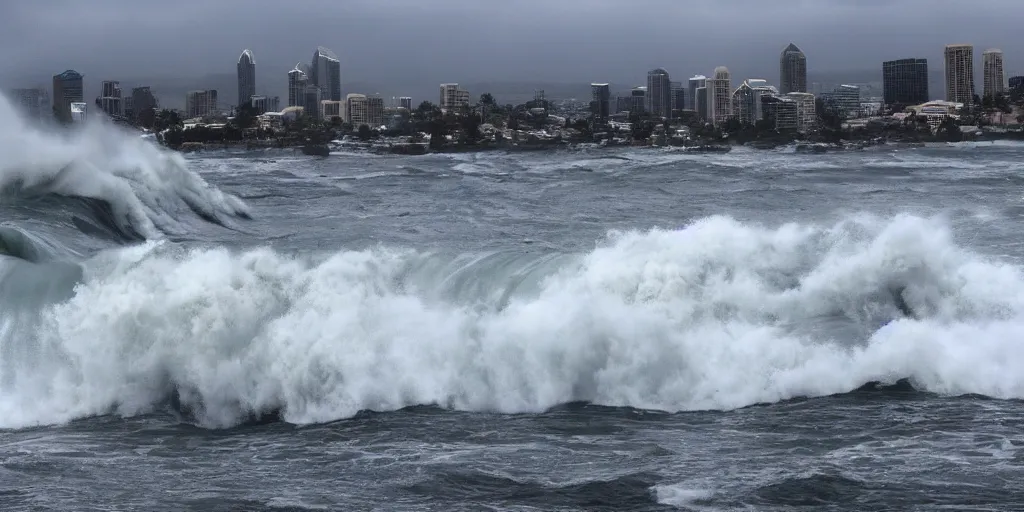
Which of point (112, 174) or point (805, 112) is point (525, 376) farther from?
point (805, 112)

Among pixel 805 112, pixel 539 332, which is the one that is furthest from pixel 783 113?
pixel 539 332

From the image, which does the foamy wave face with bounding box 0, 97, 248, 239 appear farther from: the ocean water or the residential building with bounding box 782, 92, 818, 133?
the residential building with bounding box 782, 92, 818, 133

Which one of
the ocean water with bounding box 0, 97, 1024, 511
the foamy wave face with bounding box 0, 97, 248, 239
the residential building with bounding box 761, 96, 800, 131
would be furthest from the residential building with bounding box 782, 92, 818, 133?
the ocean water with bounding box 0, 97, 1024, 511

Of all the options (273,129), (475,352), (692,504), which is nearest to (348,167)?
(273,129)

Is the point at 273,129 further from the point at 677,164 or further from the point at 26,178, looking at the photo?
the point at 26,178

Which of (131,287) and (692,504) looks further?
(131,287)

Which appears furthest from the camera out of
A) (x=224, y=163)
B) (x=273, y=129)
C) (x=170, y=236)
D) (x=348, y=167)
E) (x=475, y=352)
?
(x=273, y=129)

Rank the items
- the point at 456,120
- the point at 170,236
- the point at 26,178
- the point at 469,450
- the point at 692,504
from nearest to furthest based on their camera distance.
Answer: the point at 692,504 < the point at 469,450 < the point at 26,178 < the point at 170,236 < the point at 456,120
